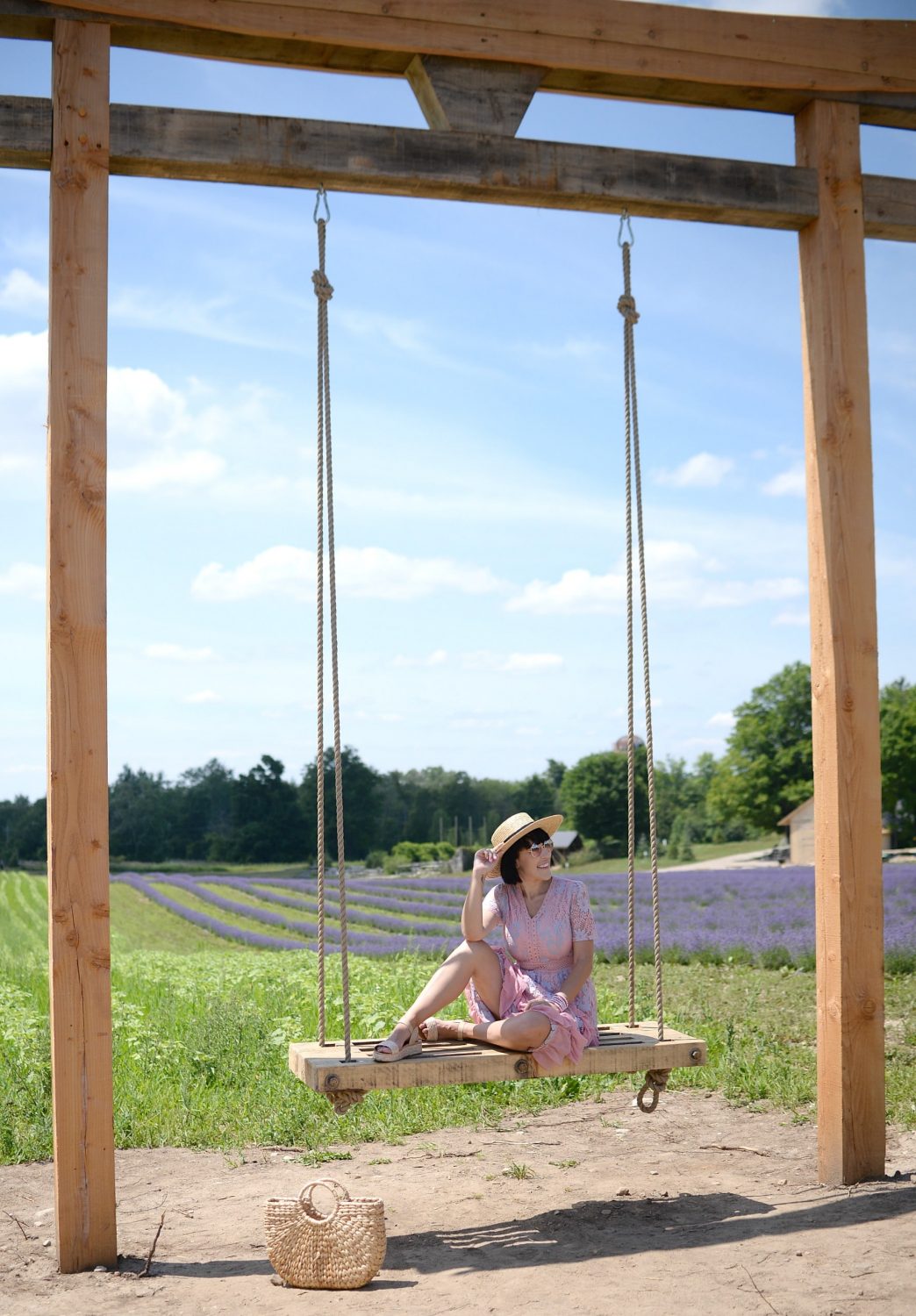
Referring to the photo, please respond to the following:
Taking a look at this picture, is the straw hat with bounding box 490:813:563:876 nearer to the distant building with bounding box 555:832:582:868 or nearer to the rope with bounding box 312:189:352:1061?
A: the rope with bounding box 312:189:352:1061

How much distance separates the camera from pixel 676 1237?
4254mm

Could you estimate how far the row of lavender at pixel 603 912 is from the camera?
41.1ft

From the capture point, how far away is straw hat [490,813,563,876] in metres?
4.71

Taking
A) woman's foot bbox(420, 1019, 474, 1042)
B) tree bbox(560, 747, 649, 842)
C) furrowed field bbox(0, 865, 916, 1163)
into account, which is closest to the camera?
woman's foot bbox(420, 1019, 474, 1042)

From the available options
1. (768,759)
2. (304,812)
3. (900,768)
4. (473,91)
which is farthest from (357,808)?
(768,759)

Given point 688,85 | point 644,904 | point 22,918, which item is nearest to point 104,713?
point 688,85

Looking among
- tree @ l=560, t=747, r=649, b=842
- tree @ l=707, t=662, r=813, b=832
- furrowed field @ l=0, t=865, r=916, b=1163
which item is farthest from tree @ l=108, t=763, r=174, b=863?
tree @ l=707, t=662, r=813, b=832

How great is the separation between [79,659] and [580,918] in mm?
2046

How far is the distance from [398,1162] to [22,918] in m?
10.1

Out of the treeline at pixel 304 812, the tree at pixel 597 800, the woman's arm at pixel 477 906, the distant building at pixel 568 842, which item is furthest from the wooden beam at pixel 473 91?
the distant building at pixel 568 842

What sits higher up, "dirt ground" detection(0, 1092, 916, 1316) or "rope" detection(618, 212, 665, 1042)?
"rope" detection(618, 212, 665, 1042)

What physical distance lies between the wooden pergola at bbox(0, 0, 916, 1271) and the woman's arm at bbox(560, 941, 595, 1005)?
34.6 inches

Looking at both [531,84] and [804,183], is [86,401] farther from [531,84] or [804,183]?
[804,183]

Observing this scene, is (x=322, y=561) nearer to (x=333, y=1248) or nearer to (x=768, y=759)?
(x=333, y=1248)
